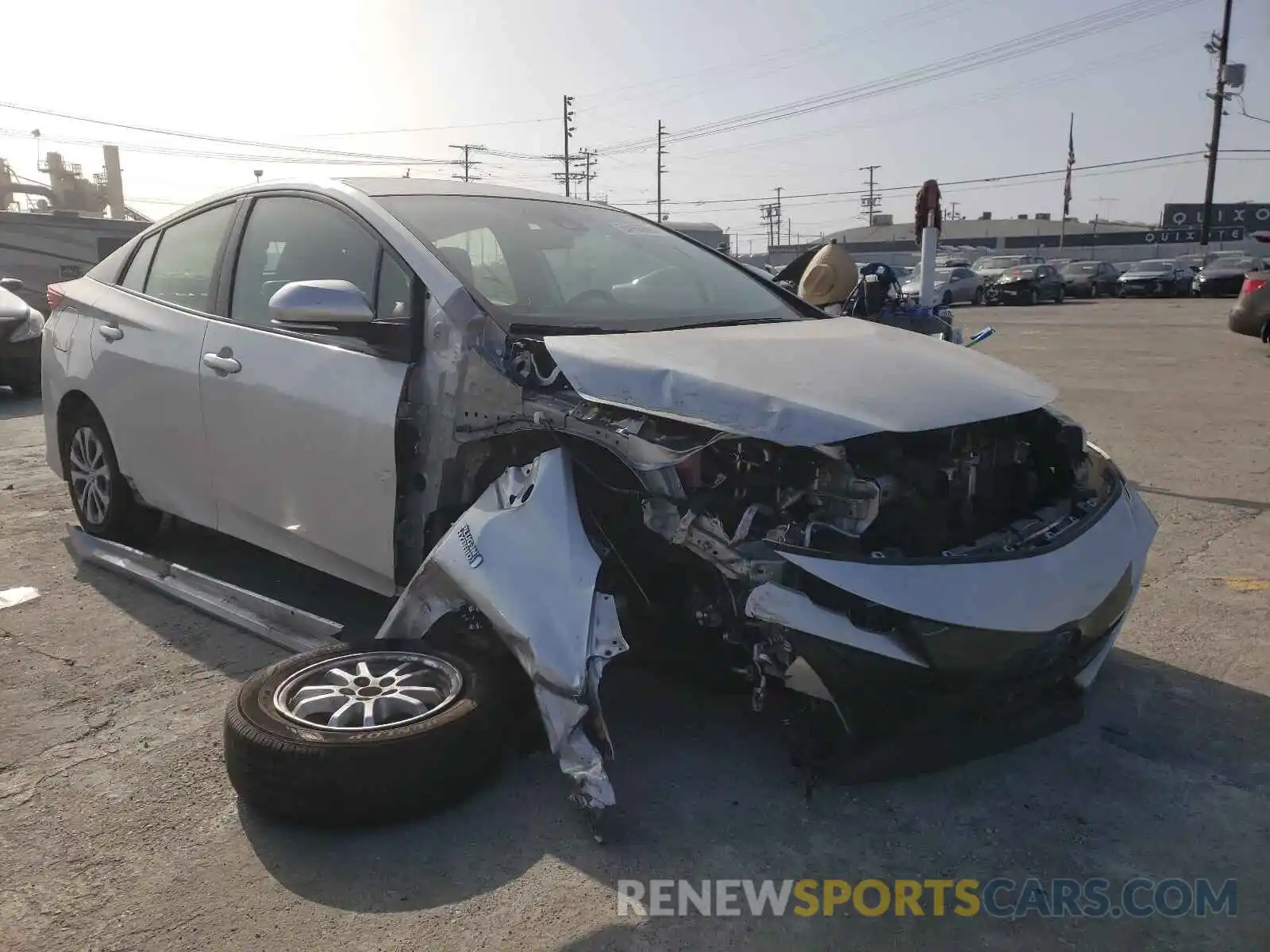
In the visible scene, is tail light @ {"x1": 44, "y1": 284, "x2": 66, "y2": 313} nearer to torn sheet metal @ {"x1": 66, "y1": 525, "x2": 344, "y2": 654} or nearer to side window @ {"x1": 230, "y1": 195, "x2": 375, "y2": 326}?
torn sheet metal @ {"x1": 66, "y1": 525, "x2": 344, "y2": 654}

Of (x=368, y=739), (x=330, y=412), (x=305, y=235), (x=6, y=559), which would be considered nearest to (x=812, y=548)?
(x=368, y=739)

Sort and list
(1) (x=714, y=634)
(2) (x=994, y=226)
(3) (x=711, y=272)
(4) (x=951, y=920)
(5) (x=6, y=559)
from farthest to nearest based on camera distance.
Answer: (2) (x=994, y=226) → (5) (x=6, y=559) → (3) (x=711, y=272) → (1) (x=714, y=634) → (4) (x=951, y=920)

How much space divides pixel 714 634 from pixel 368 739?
936 mm

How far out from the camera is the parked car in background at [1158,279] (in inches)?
1385

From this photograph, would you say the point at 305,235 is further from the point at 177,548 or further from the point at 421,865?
the point at 421,865

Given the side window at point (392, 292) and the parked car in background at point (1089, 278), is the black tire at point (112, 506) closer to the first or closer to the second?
the side window at point (392, 292)

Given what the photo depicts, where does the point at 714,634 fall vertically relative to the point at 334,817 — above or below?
above

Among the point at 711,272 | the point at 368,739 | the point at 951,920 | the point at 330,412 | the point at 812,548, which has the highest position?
the point at 711,272

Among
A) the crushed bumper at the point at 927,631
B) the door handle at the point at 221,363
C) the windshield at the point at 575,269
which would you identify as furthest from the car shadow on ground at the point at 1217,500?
the door handle at the point at 221,363

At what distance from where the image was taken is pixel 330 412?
3.23 meters

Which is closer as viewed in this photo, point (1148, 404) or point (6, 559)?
point (6, 559)

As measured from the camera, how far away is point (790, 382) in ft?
8.49

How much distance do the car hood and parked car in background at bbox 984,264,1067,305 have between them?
31.4m

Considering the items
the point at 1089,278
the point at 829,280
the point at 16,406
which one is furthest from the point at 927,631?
the point at 1089,278
